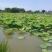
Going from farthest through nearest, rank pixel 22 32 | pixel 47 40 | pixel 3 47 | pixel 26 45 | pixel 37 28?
pixel 37 28
pixel 22 32
pixel 47 40
pixel 26 45
pixel 3 47

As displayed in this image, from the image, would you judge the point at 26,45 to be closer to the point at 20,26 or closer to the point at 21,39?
the point at 21,39

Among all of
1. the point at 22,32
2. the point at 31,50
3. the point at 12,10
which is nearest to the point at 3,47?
the point at 31,50

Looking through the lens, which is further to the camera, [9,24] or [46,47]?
[9,24]

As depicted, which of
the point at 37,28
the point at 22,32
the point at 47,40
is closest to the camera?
the point at 47,40

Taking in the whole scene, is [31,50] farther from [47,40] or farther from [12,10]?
[12,10]

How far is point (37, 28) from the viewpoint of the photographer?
461 centimetres

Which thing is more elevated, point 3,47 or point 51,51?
point 3,47

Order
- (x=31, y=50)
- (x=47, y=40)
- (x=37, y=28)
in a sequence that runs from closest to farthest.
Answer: (x=31, y=50), (x=47, y=40), (x=37, y=28)

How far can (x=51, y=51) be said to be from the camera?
2600mm

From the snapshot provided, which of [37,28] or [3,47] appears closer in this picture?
[3,47]

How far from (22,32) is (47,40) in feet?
3.37

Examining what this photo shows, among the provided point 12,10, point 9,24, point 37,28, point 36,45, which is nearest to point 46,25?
point 37,28

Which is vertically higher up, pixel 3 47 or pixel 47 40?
pixel 3 47

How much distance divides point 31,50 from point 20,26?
7.28 feet
